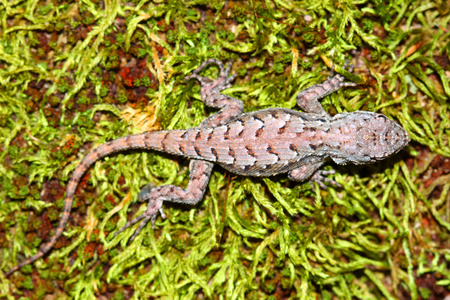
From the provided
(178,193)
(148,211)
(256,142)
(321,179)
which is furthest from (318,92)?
(148,211)

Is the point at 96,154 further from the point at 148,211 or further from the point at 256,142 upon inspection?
the point at 256,142

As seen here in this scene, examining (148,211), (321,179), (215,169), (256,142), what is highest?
(256,142)

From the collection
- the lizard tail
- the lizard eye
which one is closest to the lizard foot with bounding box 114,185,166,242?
the lizard tail

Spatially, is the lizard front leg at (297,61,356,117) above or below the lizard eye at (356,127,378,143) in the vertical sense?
above

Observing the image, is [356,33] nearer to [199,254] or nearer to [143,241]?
[199,254]

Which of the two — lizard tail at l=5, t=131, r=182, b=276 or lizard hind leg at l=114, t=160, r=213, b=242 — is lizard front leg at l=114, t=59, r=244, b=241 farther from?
lizard tail at l=5, t=131, r=182, b=276

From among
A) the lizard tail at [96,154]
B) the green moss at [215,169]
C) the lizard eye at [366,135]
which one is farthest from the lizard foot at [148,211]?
the lizard eye at [366,135]
